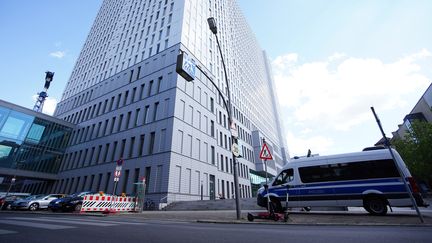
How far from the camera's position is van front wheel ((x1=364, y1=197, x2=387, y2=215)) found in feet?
28.5

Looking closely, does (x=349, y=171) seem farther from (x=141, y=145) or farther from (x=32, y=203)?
(x=32, y=203)

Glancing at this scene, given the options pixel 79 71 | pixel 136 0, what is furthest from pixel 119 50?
pixel 79 71

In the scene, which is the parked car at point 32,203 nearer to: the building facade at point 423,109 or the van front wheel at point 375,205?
the van front wheel at point 375,205

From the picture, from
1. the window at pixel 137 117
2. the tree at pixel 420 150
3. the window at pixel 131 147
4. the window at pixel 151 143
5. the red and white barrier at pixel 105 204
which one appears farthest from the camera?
the window at pixel 137 117

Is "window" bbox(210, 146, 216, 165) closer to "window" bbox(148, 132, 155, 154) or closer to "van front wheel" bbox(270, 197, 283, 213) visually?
"window" bbox(148, 132, 155, 154)

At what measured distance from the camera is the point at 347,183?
9.34 m

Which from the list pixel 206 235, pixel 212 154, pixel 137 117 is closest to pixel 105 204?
pixel 206 235

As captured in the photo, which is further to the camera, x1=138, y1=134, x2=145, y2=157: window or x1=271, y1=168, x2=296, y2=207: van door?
x1=138, y1=134, x2=145, y2=157: window

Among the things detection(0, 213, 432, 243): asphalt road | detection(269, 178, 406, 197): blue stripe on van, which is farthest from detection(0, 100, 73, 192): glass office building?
detection(269, 178, 406, 197): blue stripe on van

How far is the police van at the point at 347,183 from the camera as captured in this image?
28.2 ft

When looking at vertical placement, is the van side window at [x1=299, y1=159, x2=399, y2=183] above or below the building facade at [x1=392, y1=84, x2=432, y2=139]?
below

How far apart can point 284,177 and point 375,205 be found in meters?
3.82

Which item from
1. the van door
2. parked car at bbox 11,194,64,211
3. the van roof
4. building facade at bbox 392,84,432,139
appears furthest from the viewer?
building facade at bbox 392,84,432,139

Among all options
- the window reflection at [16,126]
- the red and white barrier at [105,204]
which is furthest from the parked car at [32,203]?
the window reflection at [16,126]
